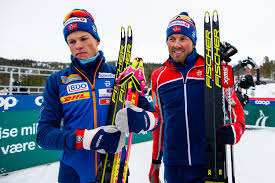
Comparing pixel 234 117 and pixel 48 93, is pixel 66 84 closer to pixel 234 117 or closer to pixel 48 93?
pixel 48 93

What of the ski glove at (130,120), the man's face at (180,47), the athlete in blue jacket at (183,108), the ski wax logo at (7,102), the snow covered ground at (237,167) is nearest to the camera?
the ski glove at (130,120)

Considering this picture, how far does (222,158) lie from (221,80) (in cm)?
72

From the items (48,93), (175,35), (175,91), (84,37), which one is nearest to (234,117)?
(175,91)

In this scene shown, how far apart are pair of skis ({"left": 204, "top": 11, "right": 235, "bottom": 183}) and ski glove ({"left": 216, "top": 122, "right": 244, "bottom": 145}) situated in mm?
43

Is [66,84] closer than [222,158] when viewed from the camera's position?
Yes

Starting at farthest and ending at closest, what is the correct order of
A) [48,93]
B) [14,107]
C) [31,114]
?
[31,114]
[14,107]
[48,93]

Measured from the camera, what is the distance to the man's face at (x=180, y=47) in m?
1.88

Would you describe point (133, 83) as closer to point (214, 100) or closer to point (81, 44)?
point (81, 44)

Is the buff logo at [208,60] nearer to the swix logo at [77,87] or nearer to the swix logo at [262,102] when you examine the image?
the swix logo at [77,87]

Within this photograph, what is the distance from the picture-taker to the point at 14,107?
4012mm

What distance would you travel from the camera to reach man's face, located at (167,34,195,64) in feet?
6.16

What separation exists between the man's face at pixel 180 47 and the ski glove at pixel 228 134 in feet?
2.70

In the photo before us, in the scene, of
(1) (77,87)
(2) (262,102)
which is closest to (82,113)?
(1) (77,87)

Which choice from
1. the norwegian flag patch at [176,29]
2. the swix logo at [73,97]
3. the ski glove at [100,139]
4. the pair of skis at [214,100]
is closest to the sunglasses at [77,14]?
the swix logo at [73,97]
